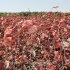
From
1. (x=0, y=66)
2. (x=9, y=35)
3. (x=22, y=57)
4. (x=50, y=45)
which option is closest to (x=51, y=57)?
(x=50, y=45)

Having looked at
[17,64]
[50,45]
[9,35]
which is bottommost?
[17,64]

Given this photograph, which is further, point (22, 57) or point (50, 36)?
point (50, 36)

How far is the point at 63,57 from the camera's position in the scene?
3143 millimetres

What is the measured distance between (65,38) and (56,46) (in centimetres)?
21

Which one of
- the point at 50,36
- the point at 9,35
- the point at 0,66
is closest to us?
the point at 0,66

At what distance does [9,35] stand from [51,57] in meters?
0.82

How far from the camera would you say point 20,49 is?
331 centimetres

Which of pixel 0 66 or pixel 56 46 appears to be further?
pixel 56 46

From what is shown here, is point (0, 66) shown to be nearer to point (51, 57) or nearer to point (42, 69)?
point (42, 69)

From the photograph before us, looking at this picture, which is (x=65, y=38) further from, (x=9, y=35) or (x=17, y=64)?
(x=9, y=35)

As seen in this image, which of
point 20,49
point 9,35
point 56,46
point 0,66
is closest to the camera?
point 0,66

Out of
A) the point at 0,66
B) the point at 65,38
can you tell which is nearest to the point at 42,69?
the point at 65,38

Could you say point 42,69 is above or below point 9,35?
below

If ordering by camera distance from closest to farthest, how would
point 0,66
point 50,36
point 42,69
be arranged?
point 0,66
point 42,69
point 50,36
